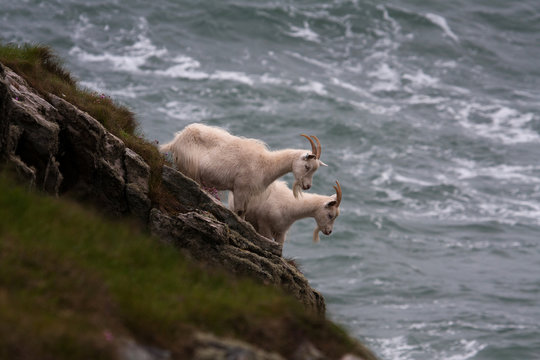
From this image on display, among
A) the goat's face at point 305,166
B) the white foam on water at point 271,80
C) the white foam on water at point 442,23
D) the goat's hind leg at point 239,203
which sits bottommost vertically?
the goat's hind leg at point 239,203

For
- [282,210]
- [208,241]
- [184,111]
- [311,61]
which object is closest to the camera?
[208,241]

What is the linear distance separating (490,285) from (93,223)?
2572cm

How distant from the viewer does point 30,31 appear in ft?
144

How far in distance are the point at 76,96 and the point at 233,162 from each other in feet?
9.84

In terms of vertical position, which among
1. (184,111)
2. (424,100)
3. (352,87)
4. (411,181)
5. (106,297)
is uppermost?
(424,100)

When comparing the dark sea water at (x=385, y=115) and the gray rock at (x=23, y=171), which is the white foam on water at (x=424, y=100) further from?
the gray rock at (x=23, y=171)

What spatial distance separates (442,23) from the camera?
57.4 meters

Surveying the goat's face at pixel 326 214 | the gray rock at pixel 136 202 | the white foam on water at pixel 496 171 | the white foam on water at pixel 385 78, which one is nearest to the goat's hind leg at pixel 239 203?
the goat's face at pixel 326 214

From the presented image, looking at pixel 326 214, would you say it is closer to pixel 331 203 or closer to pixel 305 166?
pixel 331 203

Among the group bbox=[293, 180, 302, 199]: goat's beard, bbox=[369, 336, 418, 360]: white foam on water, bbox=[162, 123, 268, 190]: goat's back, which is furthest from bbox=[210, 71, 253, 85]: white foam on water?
bbox=[162, 123, 268, 190]: goat's back

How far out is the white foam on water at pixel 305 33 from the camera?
5209cm

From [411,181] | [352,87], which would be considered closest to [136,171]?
[411,181]

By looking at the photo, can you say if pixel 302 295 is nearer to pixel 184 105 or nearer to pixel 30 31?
pixel 184 105

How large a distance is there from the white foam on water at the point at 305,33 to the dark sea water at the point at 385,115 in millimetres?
224
